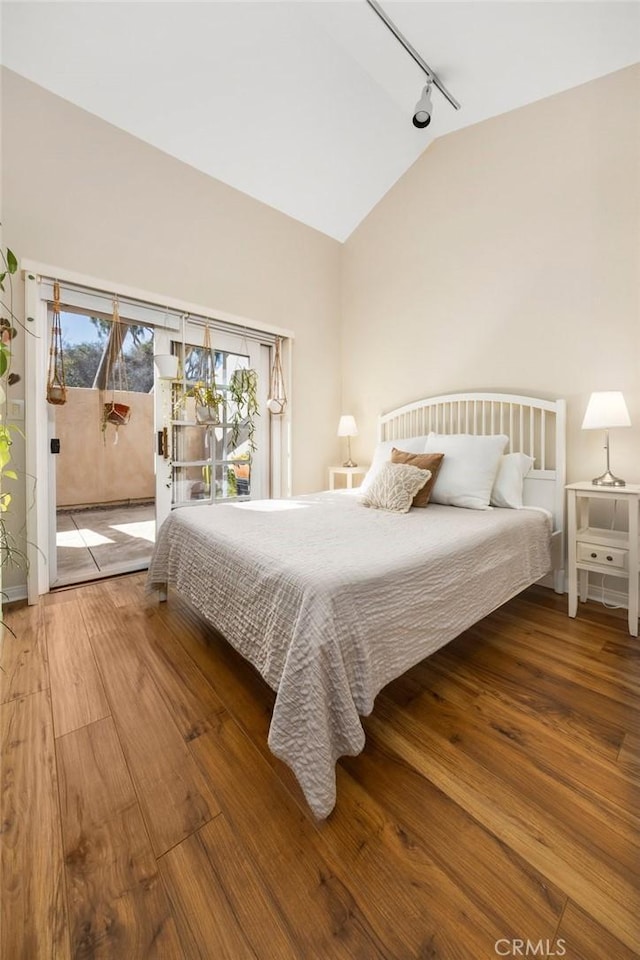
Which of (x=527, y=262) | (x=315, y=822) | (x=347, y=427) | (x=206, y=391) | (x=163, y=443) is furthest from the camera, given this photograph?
(x=347, y=427)

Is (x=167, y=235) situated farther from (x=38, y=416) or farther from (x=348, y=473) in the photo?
(x=348, y=473)

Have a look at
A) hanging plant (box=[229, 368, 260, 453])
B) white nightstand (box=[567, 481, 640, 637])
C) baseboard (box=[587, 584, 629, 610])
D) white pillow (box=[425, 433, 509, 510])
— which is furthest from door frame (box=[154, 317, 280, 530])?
baseboard (box=[587, 584, 629, 610])

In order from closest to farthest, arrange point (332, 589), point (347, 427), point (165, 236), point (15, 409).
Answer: point (332, 589) → point (15, 409) → point (165, 236) → point (347, 427)

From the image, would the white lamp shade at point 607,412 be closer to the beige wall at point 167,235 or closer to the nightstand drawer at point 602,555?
the nightstand drawer at point 602,555

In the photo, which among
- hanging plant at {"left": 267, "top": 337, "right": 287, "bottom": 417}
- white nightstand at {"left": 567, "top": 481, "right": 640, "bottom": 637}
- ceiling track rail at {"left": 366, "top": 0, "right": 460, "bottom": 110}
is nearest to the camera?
white nightstand at {"left": 567, "top": 481, "right": 640, "bottom": 637}

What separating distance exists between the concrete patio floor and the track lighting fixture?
138 inches

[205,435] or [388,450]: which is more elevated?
[205,435]

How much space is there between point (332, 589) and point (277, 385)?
2.70m

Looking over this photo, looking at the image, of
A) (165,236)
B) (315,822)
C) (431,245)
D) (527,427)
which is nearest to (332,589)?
(315,822)

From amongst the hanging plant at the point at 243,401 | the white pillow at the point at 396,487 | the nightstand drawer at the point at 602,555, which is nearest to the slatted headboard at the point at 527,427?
the nightstand drawer at the point at 602,555

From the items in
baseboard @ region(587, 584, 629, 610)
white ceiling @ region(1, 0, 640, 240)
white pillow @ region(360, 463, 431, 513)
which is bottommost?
baseboard @ region(587, 584, 629, 610)

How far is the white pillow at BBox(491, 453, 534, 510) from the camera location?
232 cm

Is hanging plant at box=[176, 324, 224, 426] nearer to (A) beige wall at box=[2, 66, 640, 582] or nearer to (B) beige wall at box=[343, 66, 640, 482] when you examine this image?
(A) beige wall at box=[2, 66, 640, 582]

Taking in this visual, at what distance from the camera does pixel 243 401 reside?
330 cm
